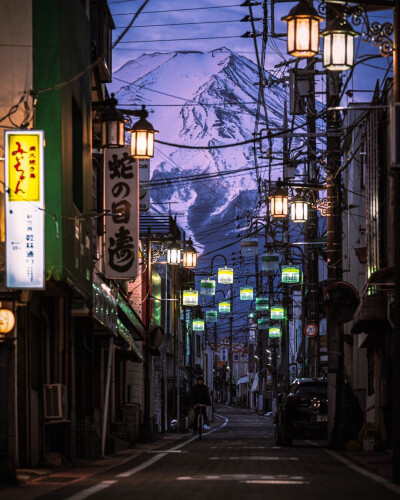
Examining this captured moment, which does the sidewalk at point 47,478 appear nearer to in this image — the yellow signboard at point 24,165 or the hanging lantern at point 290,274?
the yellow signboard at point 24,165

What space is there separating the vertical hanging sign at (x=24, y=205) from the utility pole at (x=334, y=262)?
38.7ft

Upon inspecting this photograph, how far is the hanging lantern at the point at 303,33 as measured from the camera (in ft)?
51.0

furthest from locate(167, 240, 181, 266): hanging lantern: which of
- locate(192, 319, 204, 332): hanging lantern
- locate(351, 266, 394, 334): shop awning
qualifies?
locate(192, 319, 204, 332): hanging lantern

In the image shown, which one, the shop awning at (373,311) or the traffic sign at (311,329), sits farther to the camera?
the traffic sign at (311,329)

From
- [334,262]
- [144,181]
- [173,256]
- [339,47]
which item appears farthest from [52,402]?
[173,256]

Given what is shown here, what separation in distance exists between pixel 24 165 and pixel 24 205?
1.93 feet

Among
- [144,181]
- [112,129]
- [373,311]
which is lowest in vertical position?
[373,311]

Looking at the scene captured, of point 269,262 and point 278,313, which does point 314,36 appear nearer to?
point 269,262

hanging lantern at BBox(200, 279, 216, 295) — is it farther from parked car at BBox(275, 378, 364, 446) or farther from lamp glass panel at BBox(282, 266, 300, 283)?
parked car at BBox(275, 378, 364, 446)

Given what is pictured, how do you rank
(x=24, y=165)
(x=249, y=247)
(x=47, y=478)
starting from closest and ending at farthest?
(x=24, y=165) → (x=47, y=478) → (x=249, y=247)

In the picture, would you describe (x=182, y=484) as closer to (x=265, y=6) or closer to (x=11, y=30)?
(x=11, y=30)

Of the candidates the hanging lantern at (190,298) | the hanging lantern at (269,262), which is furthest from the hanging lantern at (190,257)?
the hanging lantern at (190,298)

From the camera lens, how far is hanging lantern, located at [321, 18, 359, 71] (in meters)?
15.3

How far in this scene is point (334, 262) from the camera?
2653 centimetres
